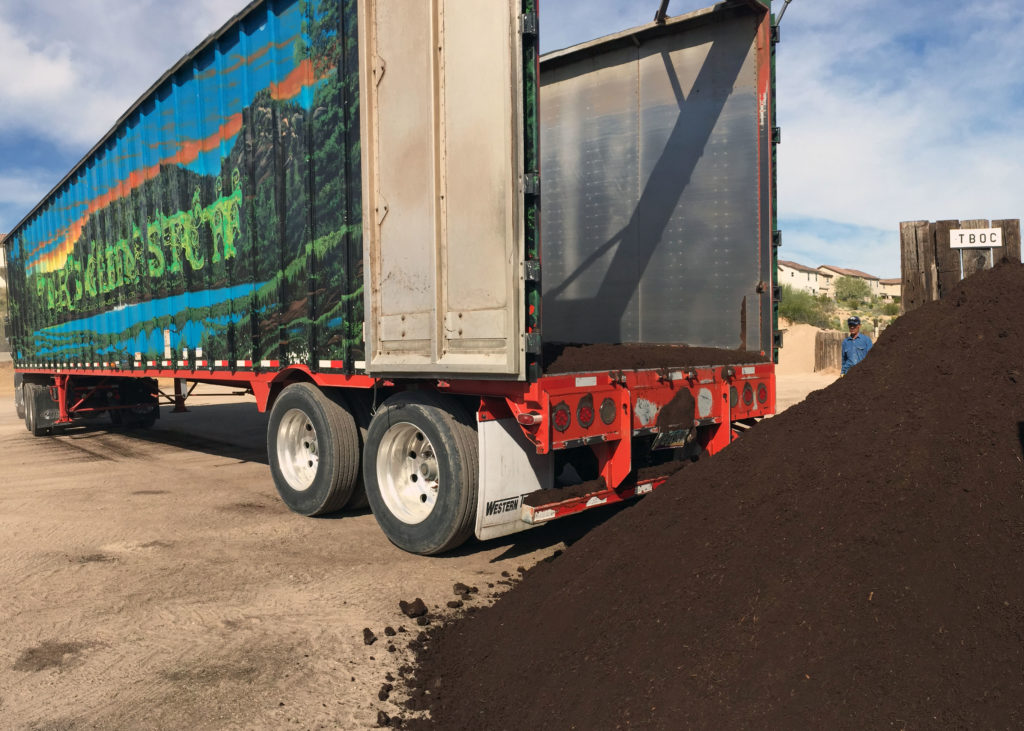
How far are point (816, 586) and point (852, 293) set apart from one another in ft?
218

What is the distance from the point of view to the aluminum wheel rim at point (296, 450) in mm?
Answer: 5926

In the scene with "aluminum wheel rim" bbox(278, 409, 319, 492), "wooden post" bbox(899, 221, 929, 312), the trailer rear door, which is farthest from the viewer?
"aluminum wheel rim" bbox(278, 409, 319, 492)

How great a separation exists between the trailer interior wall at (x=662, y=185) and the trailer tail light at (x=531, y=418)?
2.47 m

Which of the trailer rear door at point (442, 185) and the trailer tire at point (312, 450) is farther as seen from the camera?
the trailer tire at point (312, 450)

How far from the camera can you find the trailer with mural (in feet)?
13.5

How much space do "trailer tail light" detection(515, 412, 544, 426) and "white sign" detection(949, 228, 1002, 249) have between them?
118 inches

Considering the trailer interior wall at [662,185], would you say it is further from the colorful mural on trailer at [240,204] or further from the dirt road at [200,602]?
the colorful mural on trailer at [240,204]

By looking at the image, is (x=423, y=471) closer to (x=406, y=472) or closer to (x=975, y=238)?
(x=406, y=472)

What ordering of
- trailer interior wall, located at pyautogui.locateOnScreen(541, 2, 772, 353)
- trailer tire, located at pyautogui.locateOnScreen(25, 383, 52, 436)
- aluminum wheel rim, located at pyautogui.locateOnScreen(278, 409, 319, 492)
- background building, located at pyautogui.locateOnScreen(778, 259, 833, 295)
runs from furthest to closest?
1. background building, located at pyautogui.locateOnScreen(778, 259, 833, 295)
2. trailer tire, located at pyautogui.locateOnScreen(25, 383, 52, 436)
3. aluminum wheel rim, located at pyautogui.locateOnScreen(278, 409, 319, 492)
4. trailer interior wall, located at pyautogui.locateOnScreen(541, 2, 772, 353)

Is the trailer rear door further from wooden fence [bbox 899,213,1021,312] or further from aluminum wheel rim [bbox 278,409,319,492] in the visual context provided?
wooden fence [bbox 899,213,1021,312]

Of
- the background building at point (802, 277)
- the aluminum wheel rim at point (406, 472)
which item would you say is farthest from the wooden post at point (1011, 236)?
the background building at point (802, 277)

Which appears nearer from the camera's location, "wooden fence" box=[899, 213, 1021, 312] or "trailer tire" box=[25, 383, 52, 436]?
"wooden fence" box=[899, 213, 1021, 312]

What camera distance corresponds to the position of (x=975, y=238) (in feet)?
15.0

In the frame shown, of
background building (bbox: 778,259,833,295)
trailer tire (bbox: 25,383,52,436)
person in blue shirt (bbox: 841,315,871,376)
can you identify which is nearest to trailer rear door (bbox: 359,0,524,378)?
person in blue shirt (bbox: 841,315,871,376)
